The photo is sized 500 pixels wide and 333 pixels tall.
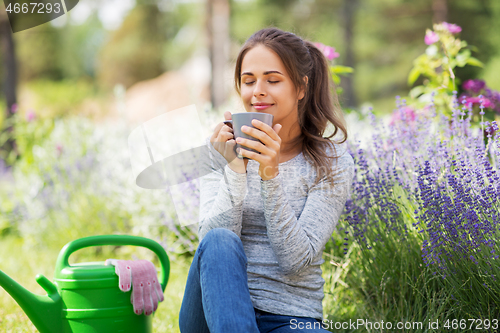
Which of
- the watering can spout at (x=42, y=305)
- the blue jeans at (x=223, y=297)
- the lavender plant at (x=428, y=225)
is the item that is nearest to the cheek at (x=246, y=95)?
the blue jeans at (x=223, y=297)

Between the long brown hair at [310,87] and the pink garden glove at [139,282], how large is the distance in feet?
2.29

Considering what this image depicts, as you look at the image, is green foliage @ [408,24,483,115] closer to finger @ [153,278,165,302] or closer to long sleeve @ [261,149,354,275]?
long sleeve @ [261,149,354,275]

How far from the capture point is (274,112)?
159cm

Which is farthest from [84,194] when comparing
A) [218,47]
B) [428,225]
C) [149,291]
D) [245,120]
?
[218,47]

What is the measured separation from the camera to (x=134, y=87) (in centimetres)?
1573

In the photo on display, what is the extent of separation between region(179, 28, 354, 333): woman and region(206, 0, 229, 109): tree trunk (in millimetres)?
6235

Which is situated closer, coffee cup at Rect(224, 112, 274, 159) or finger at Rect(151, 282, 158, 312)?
coffee cup at Rect(224, 112, 274, 159)

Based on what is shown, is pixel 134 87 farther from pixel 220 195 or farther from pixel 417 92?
pixel 220 195

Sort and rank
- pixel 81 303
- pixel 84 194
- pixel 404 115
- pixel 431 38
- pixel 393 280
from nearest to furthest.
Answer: pixel 81 303
pixel 393 280
pixel 404 115
pixel 431 38
pixel 84 194

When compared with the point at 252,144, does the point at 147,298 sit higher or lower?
lower

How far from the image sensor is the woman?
51.6 inches

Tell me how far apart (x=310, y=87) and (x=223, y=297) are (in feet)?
3.15

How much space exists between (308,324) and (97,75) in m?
28.7

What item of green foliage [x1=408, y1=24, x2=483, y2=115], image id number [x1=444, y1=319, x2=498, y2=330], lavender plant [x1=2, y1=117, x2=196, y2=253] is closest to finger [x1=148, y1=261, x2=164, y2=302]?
image id number [x1=444, y1=319, x2=498, y2=330]
